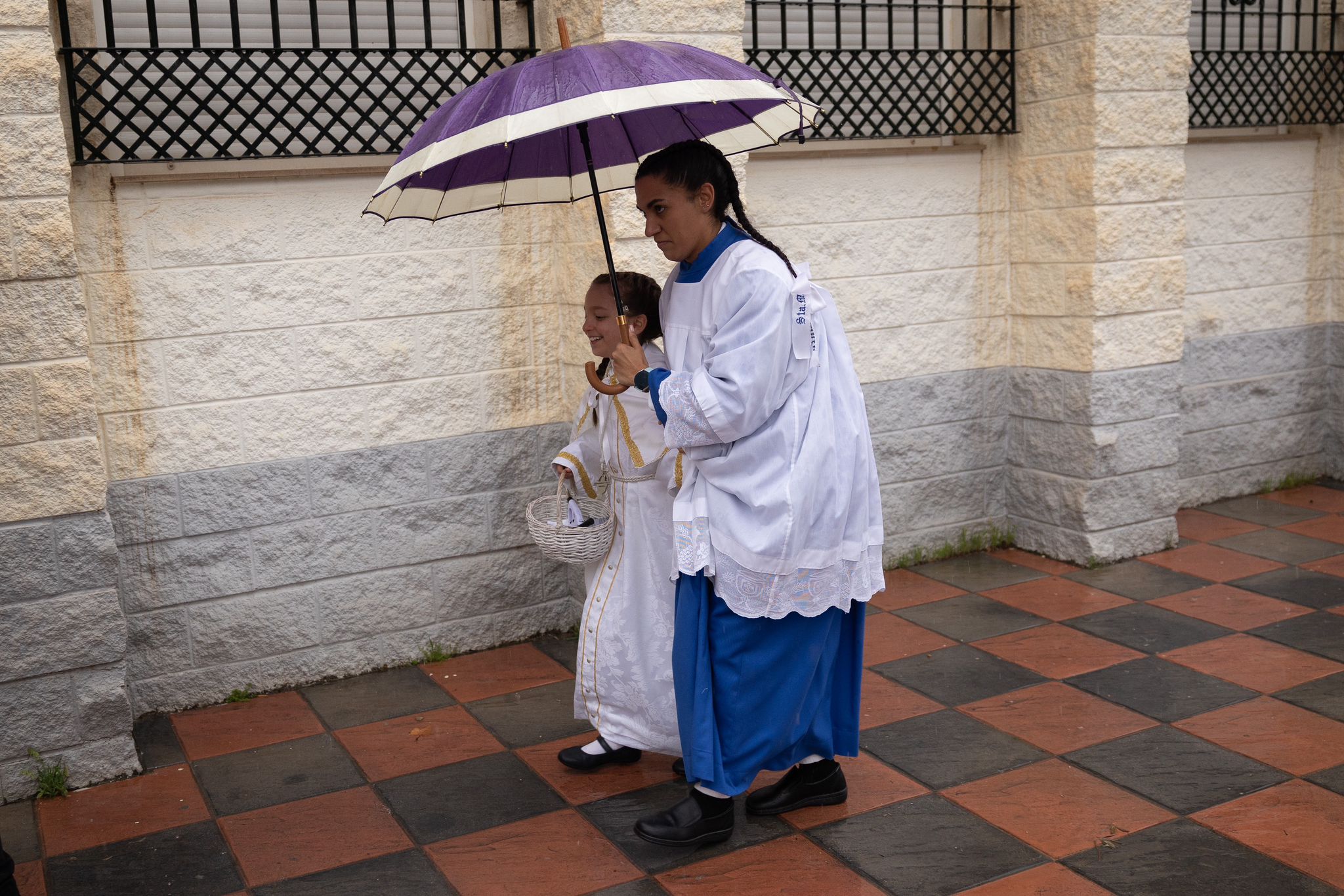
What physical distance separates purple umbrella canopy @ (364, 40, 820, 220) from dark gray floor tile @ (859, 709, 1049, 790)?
191 cm

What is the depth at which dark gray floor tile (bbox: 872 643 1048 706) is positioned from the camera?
179 inches

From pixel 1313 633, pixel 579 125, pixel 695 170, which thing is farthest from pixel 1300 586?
pixel 579 125

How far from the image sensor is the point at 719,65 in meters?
3.13

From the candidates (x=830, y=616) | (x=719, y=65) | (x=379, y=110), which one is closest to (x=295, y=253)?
(x=379, y=110)

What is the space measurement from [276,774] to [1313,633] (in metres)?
3.83

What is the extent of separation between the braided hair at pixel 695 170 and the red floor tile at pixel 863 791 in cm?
153

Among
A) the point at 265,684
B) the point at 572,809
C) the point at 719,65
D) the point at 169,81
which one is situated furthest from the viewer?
the point at 265,684

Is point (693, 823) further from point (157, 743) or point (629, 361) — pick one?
point (157, 743)

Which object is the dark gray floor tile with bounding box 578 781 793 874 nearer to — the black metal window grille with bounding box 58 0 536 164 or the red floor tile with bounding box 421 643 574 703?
the red floor tile with bounding box 421 643 574 703

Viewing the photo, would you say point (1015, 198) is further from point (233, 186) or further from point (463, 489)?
point (233, 186)

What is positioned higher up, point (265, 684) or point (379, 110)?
point (379, 110)

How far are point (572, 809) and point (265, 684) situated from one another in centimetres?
157

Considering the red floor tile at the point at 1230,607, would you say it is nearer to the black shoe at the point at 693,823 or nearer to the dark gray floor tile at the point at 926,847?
the dark gray floor tile at the point at 926,847

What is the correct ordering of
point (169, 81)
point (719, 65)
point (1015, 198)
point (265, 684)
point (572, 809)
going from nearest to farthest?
point (719, 65)
point (572, 809)
point (169, 81)
point (265, 684)
point (1015, 198)
